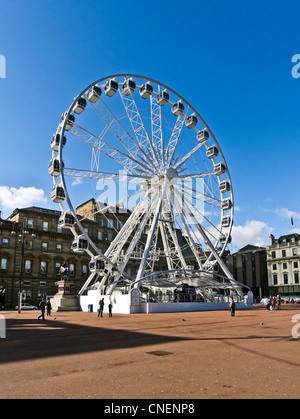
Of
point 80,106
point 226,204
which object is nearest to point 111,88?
point 80,106

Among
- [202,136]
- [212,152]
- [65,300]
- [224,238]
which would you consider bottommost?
[65,300]

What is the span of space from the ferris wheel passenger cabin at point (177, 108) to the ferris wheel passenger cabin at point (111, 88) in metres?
9.23

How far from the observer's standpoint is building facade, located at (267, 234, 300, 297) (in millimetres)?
86312

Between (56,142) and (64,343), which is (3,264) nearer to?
(56,142)

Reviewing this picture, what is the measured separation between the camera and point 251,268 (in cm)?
9638

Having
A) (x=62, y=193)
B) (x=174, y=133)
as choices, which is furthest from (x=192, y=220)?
(x=62, y=193)

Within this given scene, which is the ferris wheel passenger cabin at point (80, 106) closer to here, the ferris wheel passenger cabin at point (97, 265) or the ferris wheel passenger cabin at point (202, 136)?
the ferris wheel passenger cabin at point (97, 265)

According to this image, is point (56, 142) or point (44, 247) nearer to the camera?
point (56, 142)

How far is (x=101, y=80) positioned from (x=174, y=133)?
11.6m

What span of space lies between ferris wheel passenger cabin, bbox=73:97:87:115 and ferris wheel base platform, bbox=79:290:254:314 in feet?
63.6

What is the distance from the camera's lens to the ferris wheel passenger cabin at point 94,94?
1532 inches

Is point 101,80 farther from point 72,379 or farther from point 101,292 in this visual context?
point 72,379

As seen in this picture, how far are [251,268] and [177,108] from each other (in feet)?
203

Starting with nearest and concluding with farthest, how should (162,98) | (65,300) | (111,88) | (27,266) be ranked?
1. (111,88)
2. (65,300)
3. (162,98)
4. (27,266)
